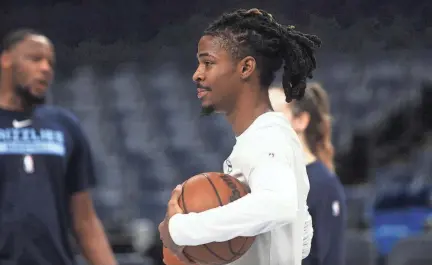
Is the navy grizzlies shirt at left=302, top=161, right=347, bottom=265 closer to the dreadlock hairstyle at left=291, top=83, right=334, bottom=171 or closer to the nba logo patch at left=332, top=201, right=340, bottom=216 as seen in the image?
the nba logo patch at left=332, top=201, right=340, bottom=216

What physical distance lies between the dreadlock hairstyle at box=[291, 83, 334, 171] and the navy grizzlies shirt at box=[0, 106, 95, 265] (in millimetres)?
1258

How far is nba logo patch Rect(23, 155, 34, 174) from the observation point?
2.98m

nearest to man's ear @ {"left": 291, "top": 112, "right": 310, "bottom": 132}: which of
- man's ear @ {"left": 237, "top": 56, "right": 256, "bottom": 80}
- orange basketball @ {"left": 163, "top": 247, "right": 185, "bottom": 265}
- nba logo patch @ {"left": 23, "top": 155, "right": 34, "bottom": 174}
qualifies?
nba logo patch @ {"left": 23, "top": 155, "right": 34, "bottom": 174}

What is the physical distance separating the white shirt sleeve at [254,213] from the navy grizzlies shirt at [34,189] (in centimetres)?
119

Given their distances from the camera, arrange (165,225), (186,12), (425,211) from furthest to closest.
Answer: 1. (186,12)
2. (425,211)
3. (165,225)

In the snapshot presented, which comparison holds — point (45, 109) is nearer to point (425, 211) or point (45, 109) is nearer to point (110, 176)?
point (425, 211)

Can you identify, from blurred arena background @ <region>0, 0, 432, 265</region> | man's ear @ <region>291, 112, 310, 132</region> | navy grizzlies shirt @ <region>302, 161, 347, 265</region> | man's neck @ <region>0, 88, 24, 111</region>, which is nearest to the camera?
man's neck @ <region>0, 88, 24, 111</region>

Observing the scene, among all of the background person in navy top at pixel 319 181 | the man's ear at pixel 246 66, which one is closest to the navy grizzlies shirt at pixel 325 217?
the background person in navy top at pixel 319 181

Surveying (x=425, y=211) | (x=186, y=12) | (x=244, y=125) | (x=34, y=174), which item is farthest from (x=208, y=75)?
(x=186, y=12)

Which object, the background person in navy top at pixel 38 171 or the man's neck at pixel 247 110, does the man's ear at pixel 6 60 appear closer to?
the background person in navy top at pixel 38 171

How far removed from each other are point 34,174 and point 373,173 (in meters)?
6.26

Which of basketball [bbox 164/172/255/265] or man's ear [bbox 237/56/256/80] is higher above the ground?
man's ear [bbox 237/56/256/80]

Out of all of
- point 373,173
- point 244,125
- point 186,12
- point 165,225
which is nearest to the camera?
point 165,225

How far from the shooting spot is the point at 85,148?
3236 mm
